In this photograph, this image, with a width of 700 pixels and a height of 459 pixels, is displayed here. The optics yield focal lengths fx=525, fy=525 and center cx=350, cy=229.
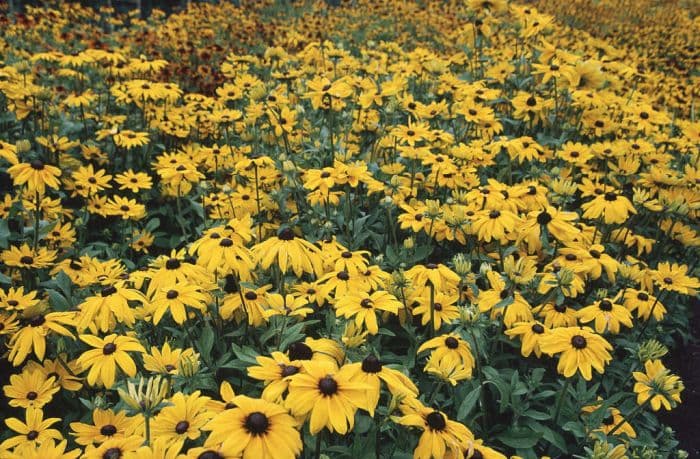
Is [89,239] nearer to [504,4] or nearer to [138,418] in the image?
[138,418]

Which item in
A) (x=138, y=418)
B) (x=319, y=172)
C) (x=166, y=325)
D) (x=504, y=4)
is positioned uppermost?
(x=504, y=4)

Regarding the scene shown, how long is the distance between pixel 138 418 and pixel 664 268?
248cm

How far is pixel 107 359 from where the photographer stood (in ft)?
5.30

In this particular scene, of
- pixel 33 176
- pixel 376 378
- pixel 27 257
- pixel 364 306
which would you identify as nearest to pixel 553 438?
pixel 364 306

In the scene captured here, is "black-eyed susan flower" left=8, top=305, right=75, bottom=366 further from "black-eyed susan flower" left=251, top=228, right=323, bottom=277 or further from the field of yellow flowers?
"black-eyed susan flower" left=251, top=228, right=323, bottom=277

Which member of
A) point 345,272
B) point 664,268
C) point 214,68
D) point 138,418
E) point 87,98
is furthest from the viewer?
point 214,68

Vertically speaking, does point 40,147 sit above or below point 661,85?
below

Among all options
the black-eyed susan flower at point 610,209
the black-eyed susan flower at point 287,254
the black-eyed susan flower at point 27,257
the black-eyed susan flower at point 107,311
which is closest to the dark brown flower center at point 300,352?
the black-eyed susan flower at point 287,254

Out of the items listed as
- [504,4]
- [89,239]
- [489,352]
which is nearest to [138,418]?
[489,352]

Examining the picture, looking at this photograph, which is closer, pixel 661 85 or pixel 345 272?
pixel 345 272

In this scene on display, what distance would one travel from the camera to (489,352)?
7.23 feet

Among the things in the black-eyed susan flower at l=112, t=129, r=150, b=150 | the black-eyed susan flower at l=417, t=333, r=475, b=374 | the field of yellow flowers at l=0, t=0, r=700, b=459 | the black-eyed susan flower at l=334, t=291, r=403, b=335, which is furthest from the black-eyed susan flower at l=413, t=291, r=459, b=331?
the black-eyed susan flower at l=112, t=129, r=150, b=150

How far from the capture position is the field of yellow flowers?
4.75 feet

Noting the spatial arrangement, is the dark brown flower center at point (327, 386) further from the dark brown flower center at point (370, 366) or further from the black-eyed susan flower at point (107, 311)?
the black-eyed susan flower at point (107, 311)
